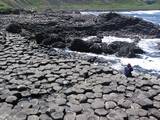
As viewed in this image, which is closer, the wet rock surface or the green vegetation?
the wet rock surface

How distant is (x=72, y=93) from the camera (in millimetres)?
17656

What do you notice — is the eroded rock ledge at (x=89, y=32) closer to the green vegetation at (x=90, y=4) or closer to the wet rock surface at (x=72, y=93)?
the wet rock surface at (x=72, y=93)

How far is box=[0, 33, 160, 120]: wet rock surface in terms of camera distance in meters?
15.3

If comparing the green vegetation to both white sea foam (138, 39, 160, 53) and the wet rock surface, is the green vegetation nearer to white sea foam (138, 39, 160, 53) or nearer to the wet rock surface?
white sea foam (138, 39, 160, 53)

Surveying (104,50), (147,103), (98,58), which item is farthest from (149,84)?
(104,50)

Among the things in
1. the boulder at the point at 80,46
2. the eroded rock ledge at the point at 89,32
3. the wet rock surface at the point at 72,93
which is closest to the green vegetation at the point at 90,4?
the eroded rock ledge at the point at 89,32

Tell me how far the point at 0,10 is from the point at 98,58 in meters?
50.5

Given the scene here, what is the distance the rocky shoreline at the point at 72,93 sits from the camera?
15320mm

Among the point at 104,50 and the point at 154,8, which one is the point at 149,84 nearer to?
the point at 104,50

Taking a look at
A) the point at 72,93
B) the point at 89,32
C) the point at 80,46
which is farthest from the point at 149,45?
the point at 72,93

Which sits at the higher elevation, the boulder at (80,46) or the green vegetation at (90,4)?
the boulder at (80,46)

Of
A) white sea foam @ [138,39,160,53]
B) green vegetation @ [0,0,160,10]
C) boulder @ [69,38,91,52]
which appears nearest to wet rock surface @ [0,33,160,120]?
boulder @ [69,38,91,52]

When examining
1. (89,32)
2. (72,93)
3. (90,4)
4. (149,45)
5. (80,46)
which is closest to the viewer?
(72,93)

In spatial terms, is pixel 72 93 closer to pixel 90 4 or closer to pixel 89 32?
pixel 89 32
